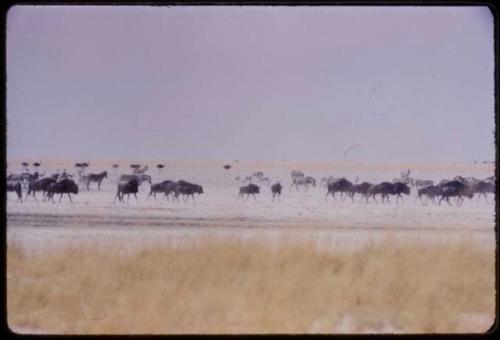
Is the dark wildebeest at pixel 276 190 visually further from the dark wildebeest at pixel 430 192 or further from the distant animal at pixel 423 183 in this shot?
the distant animal at pixel 423 183

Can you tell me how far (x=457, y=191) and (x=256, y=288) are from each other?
28.3ft

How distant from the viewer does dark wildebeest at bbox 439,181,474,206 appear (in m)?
14.0

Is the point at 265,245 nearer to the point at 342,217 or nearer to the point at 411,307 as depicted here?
the point at 411,307

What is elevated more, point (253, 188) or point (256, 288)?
point (253, 188)

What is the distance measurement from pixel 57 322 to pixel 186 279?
96.7 inches

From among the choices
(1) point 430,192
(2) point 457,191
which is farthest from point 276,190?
(2) point 457,191

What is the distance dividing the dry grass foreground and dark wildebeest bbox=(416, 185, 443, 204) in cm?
554

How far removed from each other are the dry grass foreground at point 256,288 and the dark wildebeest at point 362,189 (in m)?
6.20

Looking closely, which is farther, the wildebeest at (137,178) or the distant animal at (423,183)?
the wildebeest at (137,178)

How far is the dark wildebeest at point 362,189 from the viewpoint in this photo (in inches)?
603

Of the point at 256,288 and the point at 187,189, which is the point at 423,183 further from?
the point at 256,288

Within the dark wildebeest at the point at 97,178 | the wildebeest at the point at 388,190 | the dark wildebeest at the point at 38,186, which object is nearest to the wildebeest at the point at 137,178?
the dark wildebeest at the point at 97,178

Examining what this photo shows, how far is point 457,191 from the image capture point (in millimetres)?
14500

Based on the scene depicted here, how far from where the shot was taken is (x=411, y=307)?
5988 mm
